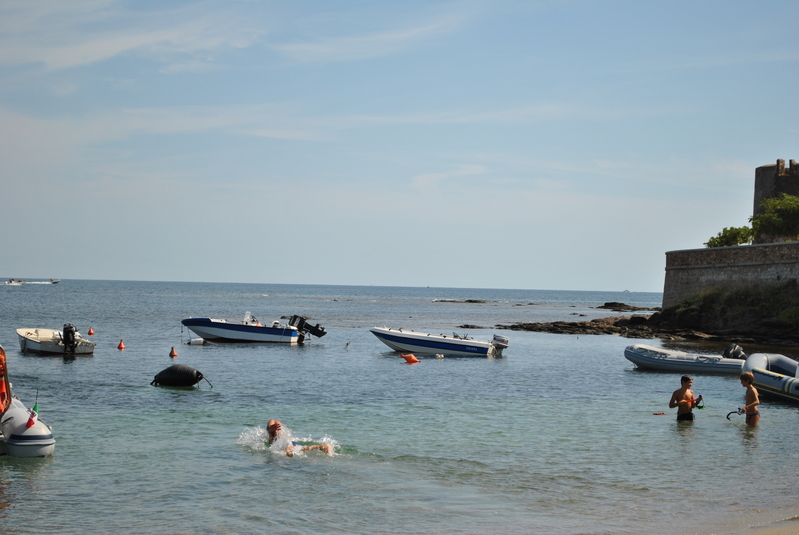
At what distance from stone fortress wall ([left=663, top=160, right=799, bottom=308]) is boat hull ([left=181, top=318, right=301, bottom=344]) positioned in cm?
2815

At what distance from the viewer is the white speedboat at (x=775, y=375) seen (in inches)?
803

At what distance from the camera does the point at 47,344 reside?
100 ft

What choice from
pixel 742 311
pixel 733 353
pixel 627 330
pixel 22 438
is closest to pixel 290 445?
pixel 22 438

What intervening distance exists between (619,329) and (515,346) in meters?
13.9

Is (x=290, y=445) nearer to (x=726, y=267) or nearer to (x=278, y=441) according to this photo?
(x=278, y=441)

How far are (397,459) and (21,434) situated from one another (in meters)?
6.91

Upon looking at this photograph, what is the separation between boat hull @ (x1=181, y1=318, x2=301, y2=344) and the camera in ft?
129

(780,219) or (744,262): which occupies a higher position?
(780,219)

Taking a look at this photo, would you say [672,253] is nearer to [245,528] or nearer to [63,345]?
[63,345]

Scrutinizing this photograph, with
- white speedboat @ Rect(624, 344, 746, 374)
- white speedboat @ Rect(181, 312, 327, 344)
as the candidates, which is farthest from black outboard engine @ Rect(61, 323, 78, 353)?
white speedboat @ Rect(624, 344, 746, 374)

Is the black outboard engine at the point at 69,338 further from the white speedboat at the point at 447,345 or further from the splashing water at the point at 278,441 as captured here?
the splashing water at the point at 278,441

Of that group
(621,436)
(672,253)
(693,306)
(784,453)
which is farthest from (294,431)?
(672,253)

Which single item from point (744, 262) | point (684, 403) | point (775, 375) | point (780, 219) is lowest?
point (684, 403)

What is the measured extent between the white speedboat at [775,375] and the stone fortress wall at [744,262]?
20.7m
